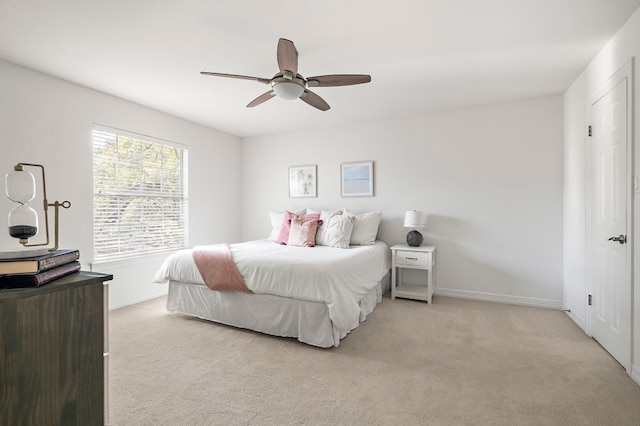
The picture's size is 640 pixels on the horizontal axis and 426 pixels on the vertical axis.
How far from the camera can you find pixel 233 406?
1.89 m

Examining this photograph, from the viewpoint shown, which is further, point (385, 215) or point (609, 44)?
point (385, 215)

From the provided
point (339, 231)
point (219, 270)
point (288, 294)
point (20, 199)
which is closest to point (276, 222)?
point (339, 231)

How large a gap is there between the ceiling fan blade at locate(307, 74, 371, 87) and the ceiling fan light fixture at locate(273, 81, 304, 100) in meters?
0.12

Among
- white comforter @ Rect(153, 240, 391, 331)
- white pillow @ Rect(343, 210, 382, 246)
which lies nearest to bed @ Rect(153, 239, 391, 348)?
white comforter @ Rect(153, 240, 391, 331)

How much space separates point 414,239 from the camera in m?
4.09

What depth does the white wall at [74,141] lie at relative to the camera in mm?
2855

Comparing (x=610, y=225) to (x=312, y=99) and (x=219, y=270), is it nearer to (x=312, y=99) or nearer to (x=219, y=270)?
(x=312, y=99)

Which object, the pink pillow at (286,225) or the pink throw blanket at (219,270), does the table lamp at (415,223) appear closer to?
the pink pillow at (286,225)

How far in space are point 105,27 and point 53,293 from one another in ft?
6.96

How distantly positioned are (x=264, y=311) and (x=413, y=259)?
199 cm

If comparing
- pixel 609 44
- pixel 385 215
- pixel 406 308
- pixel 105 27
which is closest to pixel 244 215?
pixel 385 215

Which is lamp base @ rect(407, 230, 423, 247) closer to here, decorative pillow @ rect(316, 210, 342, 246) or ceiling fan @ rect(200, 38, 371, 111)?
decorative pillow @ rect(316, 210, 342, 246)

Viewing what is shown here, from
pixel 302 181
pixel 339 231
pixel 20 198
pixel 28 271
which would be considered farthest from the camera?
pixel 302 181

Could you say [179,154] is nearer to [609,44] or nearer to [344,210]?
[344,210]
